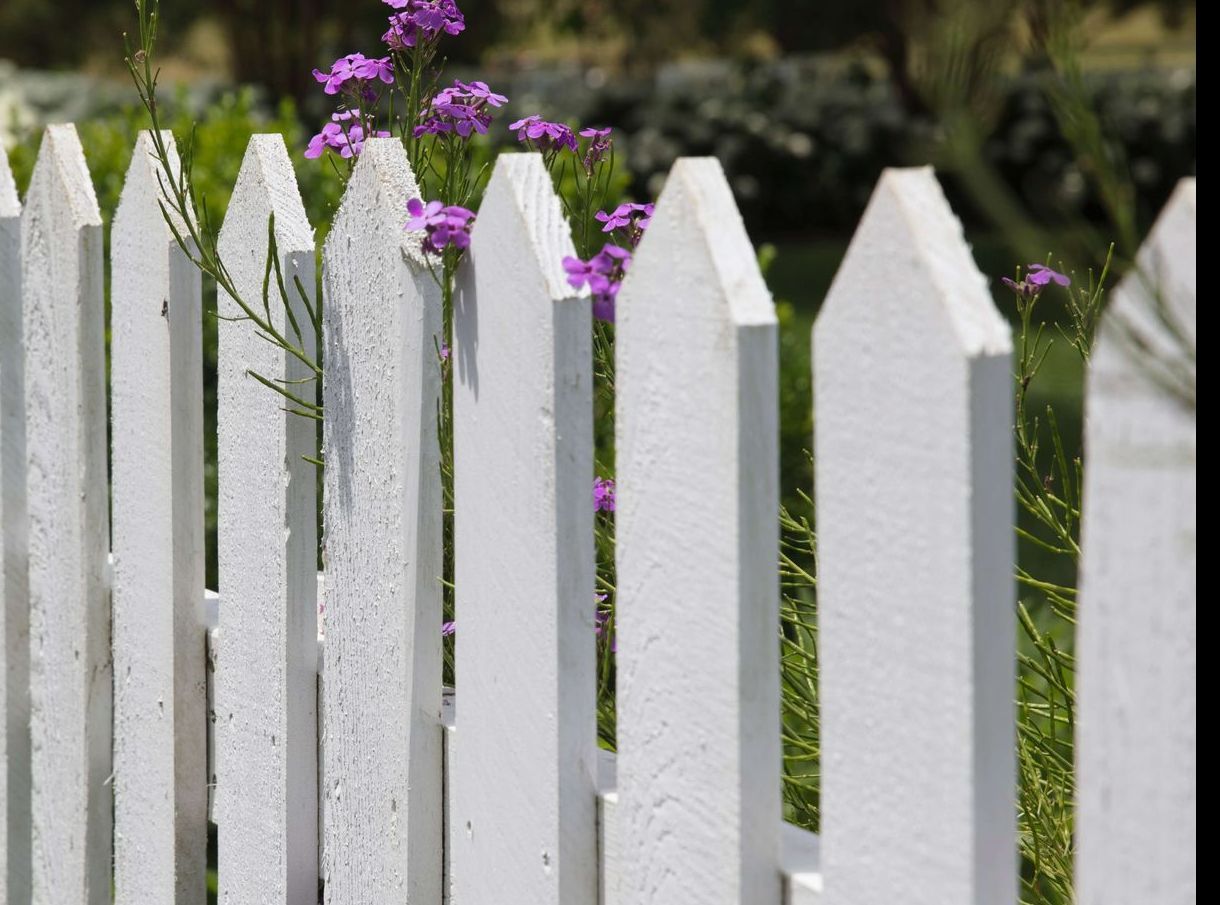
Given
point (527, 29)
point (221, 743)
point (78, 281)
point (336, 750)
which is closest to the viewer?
point (336, 750)

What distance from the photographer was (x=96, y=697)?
1990 mm

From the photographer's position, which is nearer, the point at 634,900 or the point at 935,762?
the point at 935,762

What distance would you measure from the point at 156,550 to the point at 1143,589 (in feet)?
4.11

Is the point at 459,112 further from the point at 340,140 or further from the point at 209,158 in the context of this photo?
the point at 209,158

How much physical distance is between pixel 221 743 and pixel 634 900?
2.38 feet

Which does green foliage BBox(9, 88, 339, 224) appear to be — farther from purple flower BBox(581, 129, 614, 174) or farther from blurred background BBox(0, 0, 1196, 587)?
blurred background BBox(0, 0, 1196, 587)

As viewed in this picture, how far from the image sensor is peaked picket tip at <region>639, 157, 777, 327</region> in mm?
1076

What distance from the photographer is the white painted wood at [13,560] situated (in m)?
2.13

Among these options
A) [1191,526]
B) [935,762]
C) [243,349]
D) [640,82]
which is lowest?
[935,762]

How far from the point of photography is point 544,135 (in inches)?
63.2

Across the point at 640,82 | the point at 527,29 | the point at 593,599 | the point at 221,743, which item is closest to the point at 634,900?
the point at 593,599

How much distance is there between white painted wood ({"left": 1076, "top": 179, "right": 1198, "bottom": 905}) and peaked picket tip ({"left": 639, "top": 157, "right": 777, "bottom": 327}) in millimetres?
251

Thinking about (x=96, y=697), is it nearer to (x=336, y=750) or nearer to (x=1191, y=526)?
(x=336, y=750)

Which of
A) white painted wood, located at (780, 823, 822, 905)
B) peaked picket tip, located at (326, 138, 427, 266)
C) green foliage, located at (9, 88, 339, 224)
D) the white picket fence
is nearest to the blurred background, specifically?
green foliage, located at (9, 88, 339, 224)
